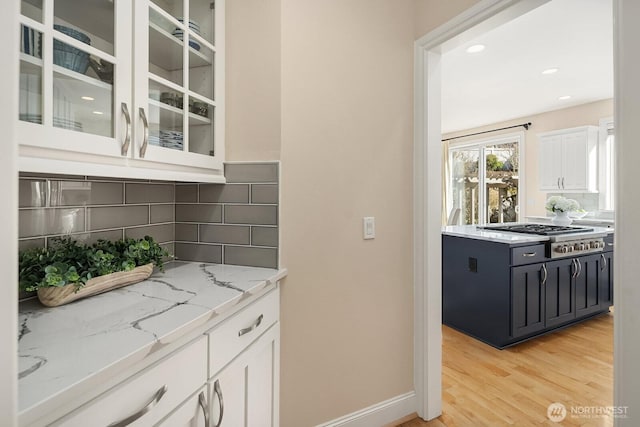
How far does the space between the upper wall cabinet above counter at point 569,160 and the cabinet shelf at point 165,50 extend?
550 cm

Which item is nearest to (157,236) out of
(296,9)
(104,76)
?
(104,76)

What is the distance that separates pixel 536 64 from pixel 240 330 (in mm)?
3883

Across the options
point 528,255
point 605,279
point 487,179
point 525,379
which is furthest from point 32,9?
point 487,179

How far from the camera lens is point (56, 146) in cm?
85

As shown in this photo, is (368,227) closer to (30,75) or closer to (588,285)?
(30,75)

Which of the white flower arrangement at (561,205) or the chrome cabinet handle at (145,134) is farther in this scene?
the white flower arrangement at (561,205)

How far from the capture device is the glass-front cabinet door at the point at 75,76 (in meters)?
0.80

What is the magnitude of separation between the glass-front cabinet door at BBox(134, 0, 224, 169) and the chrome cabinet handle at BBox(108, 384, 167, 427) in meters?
0.70

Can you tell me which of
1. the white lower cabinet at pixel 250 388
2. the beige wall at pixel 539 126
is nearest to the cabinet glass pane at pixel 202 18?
the white lower cabinet at pixel 250 388

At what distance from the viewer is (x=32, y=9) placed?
82 centimetres

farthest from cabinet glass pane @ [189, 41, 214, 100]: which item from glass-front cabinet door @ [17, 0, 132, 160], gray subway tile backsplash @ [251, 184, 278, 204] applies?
gray subway tile backsplash @ [251, 184, 278, 204]

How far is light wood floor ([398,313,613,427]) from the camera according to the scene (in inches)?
75.0

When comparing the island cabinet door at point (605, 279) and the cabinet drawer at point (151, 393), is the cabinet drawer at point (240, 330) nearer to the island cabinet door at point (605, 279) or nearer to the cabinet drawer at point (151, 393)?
the cabinet drawer at point (151, 393)

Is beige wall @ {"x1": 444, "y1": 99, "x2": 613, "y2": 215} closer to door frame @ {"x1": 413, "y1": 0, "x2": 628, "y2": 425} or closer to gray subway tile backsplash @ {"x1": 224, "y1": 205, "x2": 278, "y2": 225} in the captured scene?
door frame @ {"x1": 413, "y1": 0, "x2": 628, "y2": 425}
